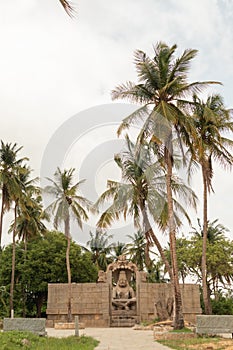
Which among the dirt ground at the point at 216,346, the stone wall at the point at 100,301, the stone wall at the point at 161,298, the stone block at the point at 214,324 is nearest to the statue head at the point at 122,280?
the stone wall at the point at 100,301

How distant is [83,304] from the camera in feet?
86.6

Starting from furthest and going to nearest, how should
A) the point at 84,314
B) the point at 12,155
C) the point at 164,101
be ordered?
the point at 12,155, the point at 84,314, the point at 164,101

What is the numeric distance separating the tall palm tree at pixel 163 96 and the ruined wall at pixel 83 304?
10583 mm

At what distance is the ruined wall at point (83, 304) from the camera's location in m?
25.9

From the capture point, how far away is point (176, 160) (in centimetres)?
2369

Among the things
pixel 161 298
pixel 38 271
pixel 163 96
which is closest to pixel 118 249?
pixel 38 271

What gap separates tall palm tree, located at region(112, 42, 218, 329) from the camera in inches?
673

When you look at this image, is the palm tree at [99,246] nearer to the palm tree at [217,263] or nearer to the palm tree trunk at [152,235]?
the palm tree at [217,263]

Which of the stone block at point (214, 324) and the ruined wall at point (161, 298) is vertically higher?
the ruined wall at point (161, 298)

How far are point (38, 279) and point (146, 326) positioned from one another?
16.9 m

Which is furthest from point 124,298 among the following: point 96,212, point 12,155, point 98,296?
point 12,155

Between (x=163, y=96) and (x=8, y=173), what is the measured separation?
15.3m

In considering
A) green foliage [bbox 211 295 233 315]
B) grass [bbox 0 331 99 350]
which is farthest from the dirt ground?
green foliage [bbox 211 295 233 315]

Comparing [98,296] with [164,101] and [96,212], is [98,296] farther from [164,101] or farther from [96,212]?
[164,101]
